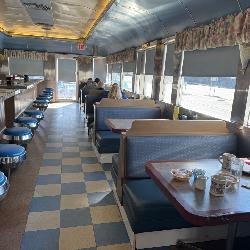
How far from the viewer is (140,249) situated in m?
2.35

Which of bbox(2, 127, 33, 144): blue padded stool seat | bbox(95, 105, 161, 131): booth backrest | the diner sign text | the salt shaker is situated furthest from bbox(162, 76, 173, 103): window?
the diner sign text

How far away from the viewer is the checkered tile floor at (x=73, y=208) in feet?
8.12

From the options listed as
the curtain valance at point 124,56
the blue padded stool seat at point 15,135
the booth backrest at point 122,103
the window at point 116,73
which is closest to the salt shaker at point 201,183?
the blue padded stool seat at point 15,135

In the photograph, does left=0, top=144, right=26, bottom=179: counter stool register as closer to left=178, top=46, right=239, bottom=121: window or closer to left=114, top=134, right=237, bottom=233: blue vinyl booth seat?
left=114, top=134, right=237, bottom=233: blue vinyl booth seat

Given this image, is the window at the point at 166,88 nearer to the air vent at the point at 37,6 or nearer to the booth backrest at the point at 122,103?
the booth backrest at the point at 122,103

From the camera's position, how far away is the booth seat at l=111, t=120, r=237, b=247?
249 cm

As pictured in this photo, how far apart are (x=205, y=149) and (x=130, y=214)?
3.94ft

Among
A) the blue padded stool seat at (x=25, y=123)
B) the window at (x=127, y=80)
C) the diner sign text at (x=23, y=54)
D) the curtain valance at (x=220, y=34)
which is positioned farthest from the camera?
the diner sign text at (x=23, y=54)

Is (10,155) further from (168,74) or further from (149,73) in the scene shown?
(149,73)

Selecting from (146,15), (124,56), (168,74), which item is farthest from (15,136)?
(124,56)

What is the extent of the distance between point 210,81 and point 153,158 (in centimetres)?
243

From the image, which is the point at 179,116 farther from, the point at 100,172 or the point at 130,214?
the point at 130,214

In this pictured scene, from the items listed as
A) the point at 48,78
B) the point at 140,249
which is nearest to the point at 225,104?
the point at 140,249

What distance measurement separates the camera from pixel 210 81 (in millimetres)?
4531
